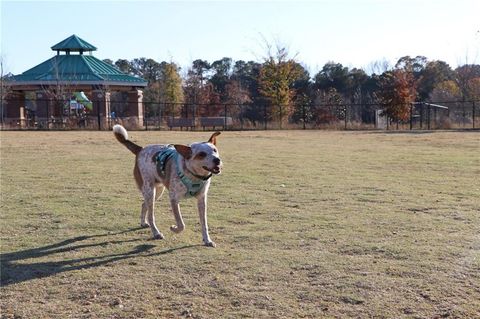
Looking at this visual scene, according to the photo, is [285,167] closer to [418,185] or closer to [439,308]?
[418,185]

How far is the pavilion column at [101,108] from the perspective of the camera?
110 feet

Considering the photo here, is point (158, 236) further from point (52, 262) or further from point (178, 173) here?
point (52, 262)

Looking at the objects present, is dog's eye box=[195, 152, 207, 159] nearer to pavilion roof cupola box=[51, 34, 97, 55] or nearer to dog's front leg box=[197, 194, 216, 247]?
dog's front leg box=[197, 194, 216, 247]

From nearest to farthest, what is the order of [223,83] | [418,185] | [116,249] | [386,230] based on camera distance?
[116,249]
[386,230]
[418,185]
[223,83]

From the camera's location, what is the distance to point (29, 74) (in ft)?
143

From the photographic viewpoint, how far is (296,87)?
51.1 meters

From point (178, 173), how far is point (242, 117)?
3520cm

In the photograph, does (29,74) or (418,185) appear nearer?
(418,185)

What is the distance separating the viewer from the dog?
17.2ft

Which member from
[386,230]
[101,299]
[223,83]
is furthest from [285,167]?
[223,83]

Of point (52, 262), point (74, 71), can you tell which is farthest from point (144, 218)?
point (74, 71)

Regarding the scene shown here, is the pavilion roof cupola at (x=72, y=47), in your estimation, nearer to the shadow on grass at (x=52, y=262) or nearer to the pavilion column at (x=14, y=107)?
the pavilion column at (x=14, y=107)

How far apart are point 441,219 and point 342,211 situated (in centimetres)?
110

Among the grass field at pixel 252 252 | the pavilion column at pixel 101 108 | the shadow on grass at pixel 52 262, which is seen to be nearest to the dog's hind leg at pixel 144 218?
the grass field at pixel 252 252
